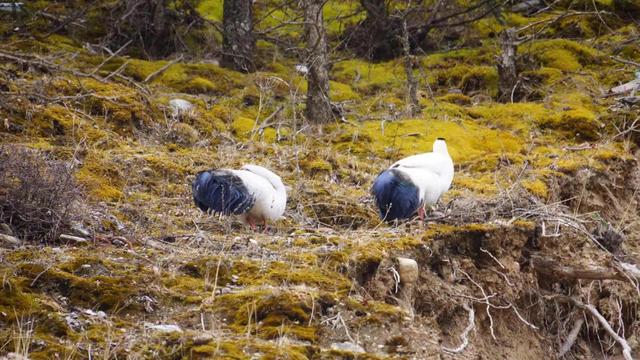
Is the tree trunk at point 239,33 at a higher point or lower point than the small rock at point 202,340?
lower

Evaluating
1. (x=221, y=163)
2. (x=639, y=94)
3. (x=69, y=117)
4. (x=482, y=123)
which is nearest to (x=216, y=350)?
(x=221, y=163)

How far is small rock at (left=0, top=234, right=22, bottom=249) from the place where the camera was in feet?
18.8

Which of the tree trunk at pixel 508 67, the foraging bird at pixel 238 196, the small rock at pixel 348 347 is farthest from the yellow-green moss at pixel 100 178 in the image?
the tree trunk at pixel 508 67

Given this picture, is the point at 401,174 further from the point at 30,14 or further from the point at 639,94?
the point at 30,14

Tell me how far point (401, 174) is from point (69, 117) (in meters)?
3.85

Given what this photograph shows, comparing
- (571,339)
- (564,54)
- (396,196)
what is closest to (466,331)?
(396,196)

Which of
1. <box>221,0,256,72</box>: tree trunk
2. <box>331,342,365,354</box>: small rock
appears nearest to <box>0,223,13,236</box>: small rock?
<box>331,342,365,354</box>: small rock

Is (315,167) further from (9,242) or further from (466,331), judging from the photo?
(9,242)

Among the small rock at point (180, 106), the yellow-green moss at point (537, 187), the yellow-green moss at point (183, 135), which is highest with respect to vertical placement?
the small rock at point (180, 106)

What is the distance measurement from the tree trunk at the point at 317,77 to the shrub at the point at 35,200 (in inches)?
203

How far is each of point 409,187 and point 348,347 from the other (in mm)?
2567

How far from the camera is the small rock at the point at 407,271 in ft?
19.8

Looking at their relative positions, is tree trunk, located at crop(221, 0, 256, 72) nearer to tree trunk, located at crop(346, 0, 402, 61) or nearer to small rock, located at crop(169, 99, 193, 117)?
tree trunk, located at crop(346, 0, 402, 61)

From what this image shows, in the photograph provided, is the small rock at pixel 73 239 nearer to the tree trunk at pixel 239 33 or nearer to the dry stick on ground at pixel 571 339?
the dry stick on ground at pixel 571 339
